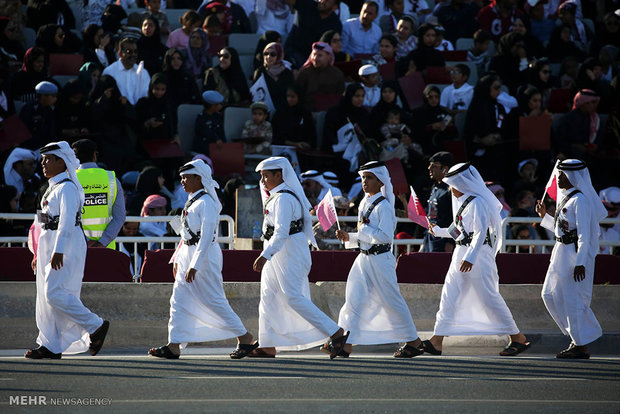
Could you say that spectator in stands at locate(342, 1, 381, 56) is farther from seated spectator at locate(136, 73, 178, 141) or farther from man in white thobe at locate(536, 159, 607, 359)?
man in white thobe at locate(536, 159, 607, 359)

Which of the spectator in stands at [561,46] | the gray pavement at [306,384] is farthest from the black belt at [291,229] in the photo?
the spectator in stands at [561,46]

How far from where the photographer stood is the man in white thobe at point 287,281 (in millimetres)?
10523

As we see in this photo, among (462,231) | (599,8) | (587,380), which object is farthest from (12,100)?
(599,8)

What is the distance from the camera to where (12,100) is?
15562 mm

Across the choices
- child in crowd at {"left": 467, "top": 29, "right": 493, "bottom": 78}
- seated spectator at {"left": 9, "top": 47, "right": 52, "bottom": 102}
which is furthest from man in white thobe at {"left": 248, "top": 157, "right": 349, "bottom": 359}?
child in crowd at {"left": 467, "top": 29, "right": 493, "bottom": 78}

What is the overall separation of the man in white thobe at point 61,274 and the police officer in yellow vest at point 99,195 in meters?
0.93

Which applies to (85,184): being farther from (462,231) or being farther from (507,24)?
(507,24)

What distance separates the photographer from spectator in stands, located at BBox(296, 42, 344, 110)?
16969mm

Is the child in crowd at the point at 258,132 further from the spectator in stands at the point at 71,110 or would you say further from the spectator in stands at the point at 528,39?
the spectator in stands at the point at 528,39

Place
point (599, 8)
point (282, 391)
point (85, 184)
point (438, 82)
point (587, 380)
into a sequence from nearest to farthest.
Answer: point (282, 391) → point (587, 380) → point (85, 184) → point (438, 82) → point (599, 8)

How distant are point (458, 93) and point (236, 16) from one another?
4052 millimetres

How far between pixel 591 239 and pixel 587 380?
2.28m

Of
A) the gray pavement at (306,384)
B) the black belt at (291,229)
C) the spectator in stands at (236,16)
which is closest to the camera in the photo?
→ the gray pavement at (306,384)

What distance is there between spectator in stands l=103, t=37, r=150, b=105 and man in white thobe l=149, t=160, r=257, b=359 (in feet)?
18.6
